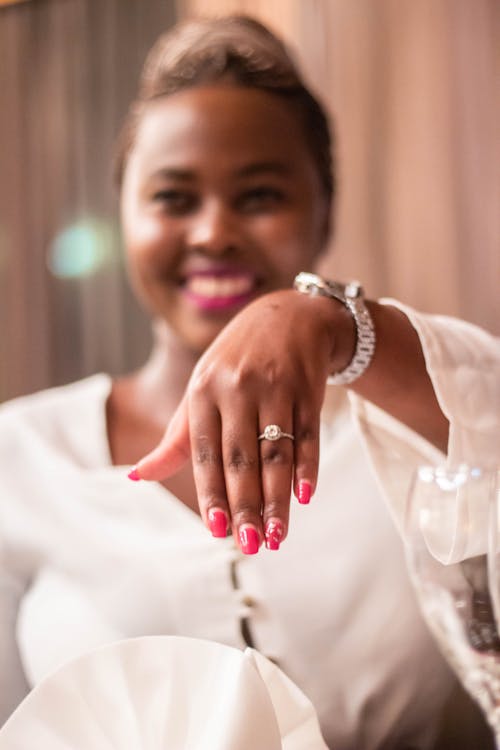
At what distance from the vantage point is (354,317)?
0.55 metres

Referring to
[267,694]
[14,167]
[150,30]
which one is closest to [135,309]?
[14,167]

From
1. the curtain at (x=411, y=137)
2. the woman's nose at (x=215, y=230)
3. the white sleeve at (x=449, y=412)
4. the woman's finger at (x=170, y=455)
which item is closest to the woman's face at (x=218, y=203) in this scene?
the woman's nose at (x=215, y=230)

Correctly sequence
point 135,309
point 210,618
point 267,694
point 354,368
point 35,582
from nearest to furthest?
point 267,694
point 354,368
point 210,618
point 35,582
point 135,309

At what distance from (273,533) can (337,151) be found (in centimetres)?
70

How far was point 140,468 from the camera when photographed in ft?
1.59

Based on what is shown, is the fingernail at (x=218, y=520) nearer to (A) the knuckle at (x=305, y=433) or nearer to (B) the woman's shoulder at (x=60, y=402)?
(A) the knuckle at (x=305, y=433)

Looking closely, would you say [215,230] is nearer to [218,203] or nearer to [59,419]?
[218,203]

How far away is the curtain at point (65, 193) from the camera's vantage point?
1078mm

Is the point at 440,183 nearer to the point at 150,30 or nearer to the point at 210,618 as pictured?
the point at 150,30

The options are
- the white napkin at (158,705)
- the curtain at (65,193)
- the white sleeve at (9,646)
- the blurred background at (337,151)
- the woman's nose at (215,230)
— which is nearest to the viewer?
the white napkin at (158,705)

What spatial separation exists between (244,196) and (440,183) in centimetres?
26

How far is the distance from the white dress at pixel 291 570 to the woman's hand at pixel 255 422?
125 millimetres

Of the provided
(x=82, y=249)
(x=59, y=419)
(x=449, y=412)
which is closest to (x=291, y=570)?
(x=449, y=412)

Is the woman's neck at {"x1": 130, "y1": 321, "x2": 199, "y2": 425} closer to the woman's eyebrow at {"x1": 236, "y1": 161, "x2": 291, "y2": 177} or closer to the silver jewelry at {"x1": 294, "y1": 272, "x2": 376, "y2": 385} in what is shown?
the woman's eyebrow at {"x1": 236, "y1": 161, "x2": 291, "y2": 177}
